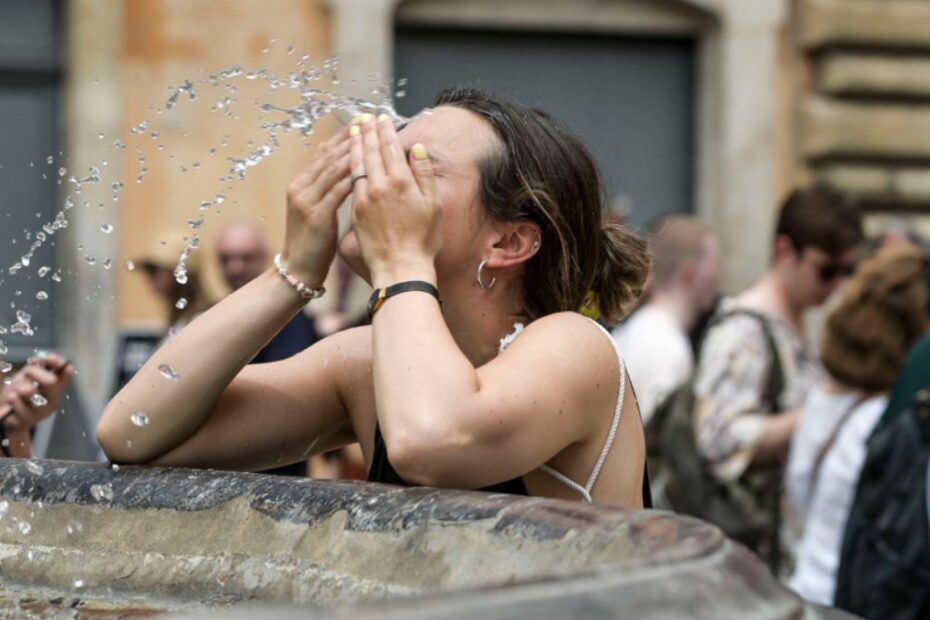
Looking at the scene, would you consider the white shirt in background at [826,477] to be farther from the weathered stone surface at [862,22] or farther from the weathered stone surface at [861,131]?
the weathered stone surface at [862,22]

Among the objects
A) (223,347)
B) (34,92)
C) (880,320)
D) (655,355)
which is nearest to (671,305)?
(655,355)

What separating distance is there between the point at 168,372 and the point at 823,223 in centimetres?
322

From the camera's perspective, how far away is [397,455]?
2324 mm

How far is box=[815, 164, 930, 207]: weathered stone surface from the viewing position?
9.14 metres

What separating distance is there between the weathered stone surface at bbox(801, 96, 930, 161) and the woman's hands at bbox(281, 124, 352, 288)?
6.77 metres

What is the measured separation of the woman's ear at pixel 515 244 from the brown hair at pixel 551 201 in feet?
0.04

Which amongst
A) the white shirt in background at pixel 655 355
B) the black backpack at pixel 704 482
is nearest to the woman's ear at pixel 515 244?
the black backpack at pixel 704 482

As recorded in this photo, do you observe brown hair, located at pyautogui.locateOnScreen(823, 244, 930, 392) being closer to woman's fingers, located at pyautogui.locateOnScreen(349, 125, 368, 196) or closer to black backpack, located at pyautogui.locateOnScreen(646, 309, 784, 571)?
black backpack, located at pyautogui.locateOnScreen(646, 309, 784, 571)

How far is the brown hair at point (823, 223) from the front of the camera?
558 centimetres

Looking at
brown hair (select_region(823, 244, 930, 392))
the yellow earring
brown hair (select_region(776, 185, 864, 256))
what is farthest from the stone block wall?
the yellow earring

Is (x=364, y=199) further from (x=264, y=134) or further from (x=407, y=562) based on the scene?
(x=264, y=134)

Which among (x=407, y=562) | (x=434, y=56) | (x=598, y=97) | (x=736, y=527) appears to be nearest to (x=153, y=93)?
(x=434, y=56)

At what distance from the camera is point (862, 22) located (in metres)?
9.15

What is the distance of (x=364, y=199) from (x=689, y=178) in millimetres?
7225
